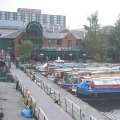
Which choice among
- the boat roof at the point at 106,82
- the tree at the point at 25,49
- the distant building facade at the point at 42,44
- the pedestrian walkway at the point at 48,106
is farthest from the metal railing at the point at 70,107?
the distant building facade at the point at 42,44

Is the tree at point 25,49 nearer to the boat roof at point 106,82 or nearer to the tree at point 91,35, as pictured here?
the tree at point 91,35

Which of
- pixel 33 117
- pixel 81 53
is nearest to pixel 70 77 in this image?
pixel 33 117

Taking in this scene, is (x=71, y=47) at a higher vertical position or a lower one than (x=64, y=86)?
higher

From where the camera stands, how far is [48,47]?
3004 inches

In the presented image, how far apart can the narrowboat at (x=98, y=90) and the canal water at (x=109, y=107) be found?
68 cm

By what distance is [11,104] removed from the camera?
89.4ft

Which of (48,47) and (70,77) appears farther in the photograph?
(48,47)

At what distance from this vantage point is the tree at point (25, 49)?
67281 millimetres

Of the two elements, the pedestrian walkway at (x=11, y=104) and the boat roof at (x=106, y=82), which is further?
the boat roof at (x=106, y=82)

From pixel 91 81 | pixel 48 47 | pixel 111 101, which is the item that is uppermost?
pixel 48 47

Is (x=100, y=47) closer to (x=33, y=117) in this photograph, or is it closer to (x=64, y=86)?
(x=64, y=86)

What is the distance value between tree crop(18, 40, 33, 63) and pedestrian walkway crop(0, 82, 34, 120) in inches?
1201

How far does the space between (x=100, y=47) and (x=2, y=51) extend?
25.4 meters

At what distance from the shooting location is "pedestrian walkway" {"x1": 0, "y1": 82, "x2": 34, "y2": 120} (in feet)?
75.6
